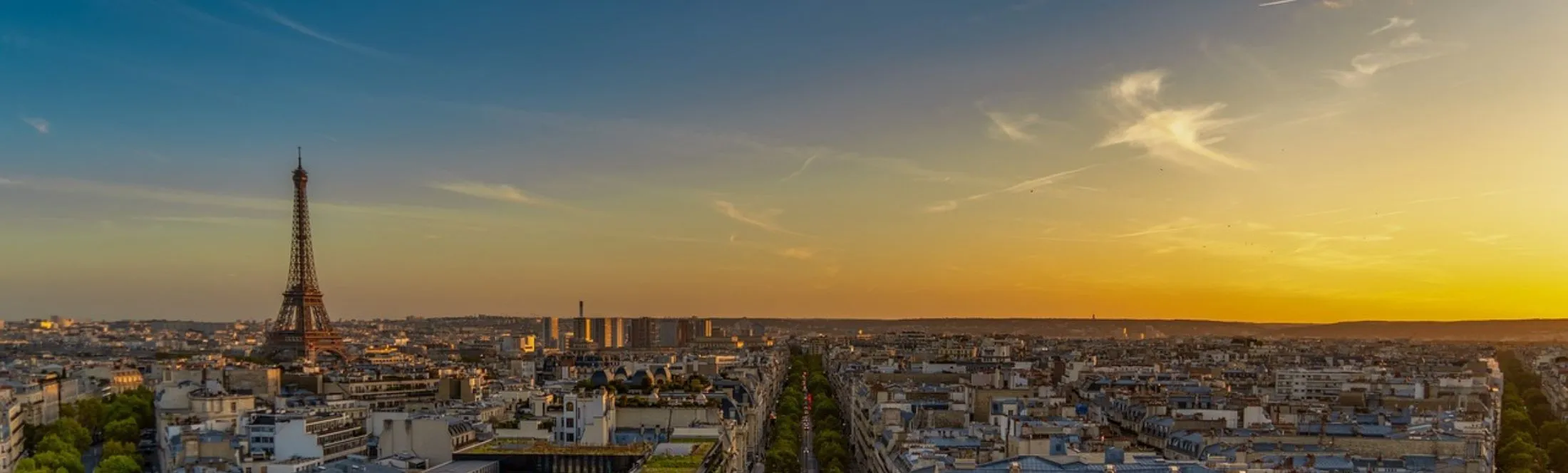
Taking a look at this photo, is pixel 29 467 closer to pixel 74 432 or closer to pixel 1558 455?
pixel 74 432

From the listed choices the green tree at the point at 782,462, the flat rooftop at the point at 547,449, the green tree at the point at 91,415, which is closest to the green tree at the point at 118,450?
the green tree at the point at 91,415

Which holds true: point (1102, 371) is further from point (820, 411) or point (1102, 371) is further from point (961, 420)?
point (961, 420)

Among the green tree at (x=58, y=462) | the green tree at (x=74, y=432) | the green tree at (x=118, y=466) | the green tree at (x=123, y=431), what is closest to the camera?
the green tree at (x=118, y=466)

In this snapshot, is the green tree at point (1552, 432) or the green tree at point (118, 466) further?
the green tree at point (1552, 432)

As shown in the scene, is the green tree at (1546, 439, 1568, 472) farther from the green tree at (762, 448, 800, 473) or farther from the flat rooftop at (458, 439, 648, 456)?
the flat rooftop at (458, 439, 648, 456)

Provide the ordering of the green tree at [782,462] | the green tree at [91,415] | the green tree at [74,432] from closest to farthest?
the green tree at [782,462] < the green tree at [74,432] < the green tree at [91,415]

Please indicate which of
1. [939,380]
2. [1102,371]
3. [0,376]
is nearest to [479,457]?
[939,380]

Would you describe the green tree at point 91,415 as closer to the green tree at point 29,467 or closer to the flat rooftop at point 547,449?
the green tree at point 29,467
